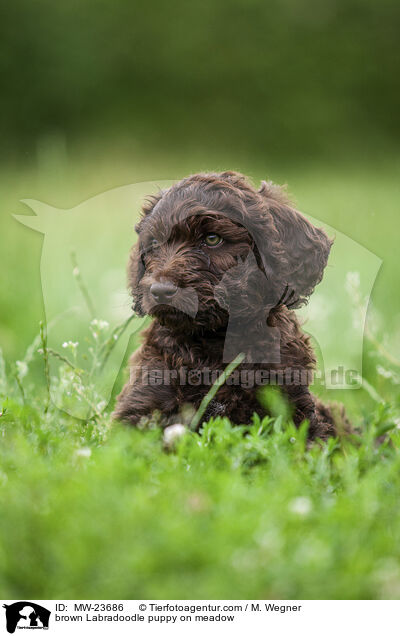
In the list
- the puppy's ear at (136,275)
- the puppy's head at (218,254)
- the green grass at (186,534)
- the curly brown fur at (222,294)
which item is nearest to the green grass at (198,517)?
the green grass at (186,534)

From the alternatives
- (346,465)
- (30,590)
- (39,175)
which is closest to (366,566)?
(346,465)

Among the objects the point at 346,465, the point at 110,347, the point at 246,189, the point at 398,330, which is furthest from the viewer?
the point at 398,330

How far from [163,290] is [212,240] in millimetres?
342

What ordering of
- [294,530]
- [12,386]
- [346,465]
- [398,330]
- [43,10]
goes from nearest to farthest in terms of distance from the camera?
[294,530] < [346,465] < [12,386] < [398,330] < [43,10]

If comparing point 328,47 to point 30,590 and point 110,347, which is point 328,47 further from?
point 30,590

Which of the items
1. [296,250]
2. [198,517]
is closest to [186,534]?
[198,517]

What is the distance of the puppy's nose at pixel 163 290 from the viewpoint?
2721 millimetres

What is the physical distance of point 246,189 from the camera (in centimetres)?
311

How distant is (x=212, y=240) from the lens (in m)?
2.92

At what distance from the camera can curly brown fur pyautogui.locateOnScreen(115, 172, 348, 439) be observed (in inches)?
112

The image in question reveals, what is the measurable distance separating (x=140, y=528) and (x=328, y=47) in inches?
157

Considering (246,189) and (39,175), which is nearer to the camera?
(246,189)

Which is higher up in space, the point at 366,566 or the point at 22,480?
the point at 22,480
